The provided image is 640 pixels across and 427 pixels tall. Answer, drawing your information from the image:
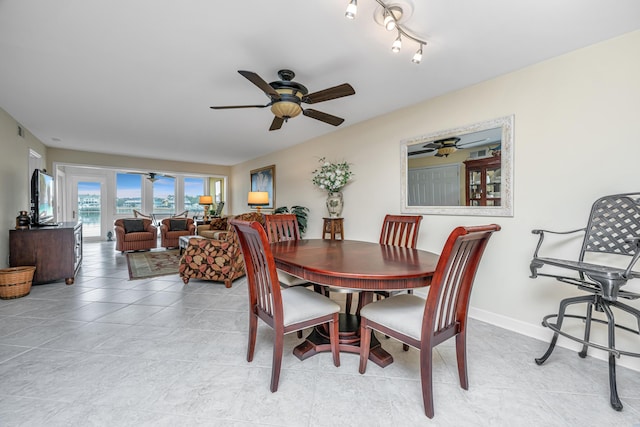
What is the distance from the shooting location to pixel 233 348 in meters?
2.06

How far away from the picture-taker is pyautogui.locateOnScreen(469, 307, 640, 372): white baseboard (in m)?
Result: 1.88

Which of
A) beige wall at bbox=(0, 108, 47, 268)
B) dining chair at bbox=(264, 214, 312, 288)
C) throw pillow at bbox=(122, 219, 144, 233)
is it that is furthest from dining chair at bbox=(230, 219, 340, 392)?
throw pillow at bbox=(122, 219, 144, 233)

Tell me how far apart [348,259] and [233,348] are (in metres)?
1.13

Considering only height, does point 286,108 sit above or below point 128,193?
above

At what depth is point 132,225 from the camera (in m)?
6.30

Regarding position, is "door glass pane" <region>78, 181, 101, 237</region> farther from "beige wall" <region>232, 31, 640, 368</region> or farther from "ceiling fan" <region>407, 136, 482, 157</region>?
"ceiling fan" <region>407, 136, 482, 157</region>

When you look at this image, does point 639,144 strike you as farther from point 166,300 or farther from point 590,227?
point 166,300

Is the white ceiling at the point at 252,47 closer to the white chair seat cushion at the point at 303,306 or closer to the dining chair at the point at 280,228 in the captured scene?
the dining chair at the point at 280,228

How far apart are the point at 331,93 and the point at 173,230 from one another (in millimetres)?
6081

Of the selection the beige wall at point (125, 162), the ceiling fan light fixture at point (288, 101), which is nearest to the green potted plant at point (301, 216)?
the ceiling fan light fixture at point (288, 101)

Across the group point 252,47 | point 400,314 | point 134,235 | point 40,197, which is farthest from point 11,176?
point 400,314

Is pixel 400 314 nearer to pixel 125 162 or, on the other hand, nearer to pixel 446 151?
pixel 446 151

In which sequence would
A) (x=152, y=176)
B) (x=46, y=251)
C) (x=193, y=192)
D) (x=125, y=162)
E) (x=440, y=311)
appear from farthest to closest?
(x=193, y=192)
(x=152, y=176)
(x=125, y=162)
(x=46, y=251)
(x=440, y=311)

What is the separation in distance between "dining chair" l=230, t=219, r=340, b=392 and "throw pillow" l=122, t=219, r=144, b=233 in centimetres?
585
